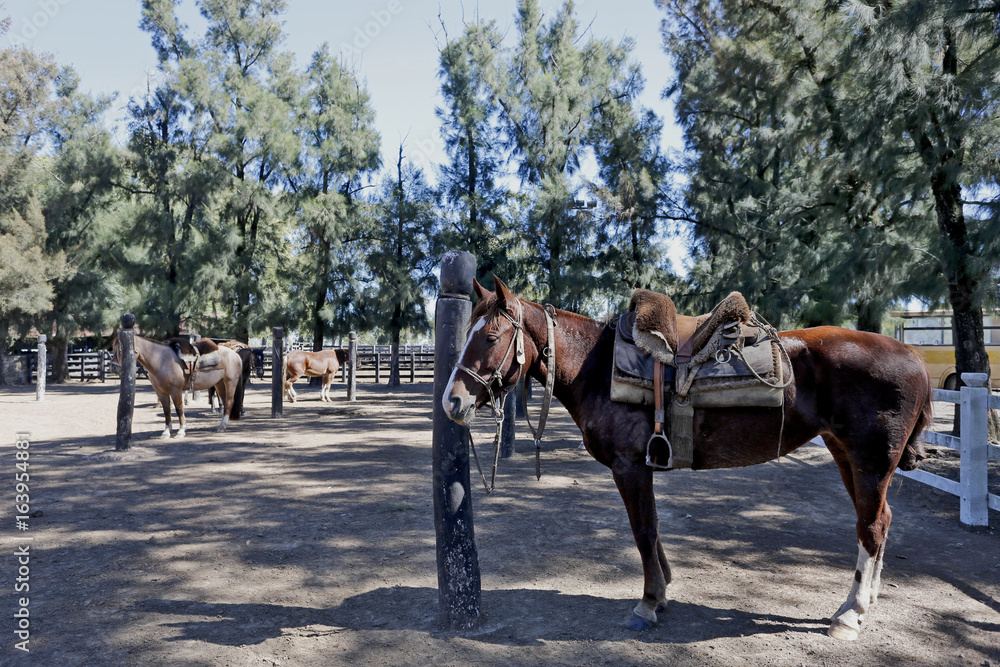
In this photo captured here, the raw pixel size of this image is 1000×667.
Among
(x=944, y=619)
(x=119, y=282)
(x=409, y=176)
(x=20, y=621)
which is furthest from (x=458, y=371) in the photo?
(x=119, y=282)

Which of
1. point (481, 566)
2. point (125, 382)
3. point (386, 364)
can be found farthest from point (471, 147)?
point (481, 566)

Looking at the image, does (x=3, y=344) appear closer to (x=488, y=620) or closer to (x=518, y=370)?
(x=488, y=620)

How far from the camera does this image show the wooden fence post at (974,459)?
5.36m

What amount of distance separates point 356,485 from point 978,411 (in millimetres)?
6341

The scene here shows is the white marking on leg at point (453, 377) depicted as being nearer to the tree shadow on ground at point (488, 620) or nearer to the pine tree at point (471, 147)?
the tree shadow on ground at point (488, 620)

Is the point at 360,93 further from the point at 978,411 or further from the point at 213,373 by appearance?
the point at 978,411

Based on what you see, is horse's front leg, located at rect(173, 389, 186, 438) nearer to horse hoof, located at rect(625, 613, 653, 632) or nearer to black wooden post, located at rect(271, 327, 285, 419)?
black wooden post, located at rect(271, 327, 285, 419)

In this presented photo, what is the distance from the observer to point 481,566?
4387 millimetres

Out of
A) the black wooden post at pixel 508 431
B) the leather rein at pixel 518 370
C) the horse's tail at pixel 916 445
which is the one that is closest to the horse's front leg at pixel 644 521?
the leather rein at pixel 518 370

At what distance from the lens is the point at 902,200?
8773 millimetres

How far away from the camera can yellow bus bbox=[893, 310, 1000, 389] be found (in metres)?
17.4

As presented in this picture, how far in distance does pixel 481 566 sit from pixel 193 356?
8.26 meters

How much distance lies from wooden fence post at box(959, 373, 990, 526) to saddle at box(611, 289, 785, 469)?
11.0ft

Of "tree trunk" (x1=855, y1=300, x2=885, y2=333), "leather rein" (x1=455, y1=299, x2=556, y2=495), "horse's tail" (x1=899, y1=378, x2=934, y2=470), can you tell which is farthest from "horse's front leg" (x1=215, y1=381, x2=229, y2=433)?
"tree trunk" (x1=855, y1=300, x2=885, y2=333)
